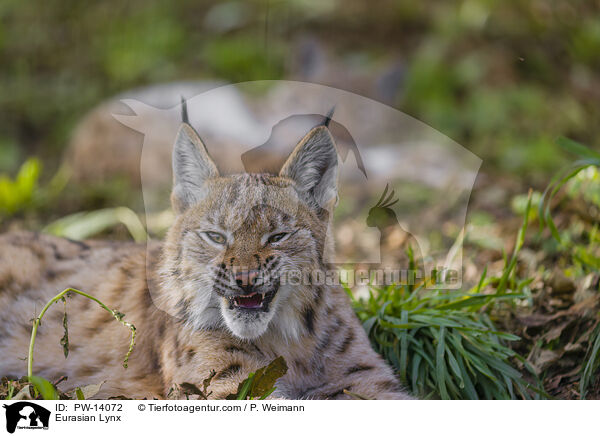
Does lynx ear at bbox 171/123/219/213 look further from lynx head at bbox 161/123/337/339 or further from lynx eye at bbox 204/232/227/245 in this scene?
lynx eye at bbox 204/232/227/245

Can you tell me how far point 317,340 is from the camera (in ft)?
11.3

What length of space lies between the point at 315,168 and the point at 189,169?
60 cm

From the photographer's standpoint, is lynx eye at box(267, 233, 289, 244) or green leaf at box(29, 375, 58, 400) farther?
lynx eye at box(267, 233, 289, 244)

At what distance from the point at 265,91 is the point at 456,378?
3.60 m

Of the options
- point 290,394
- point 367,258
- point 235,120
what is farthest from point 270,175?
point 235,120

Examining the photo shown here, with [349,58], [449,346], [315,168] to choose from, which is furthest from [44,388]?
[349,58]

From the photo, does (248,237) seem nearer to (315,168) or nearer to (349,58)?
(315,168)

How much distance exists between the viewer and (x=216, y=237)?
312cm

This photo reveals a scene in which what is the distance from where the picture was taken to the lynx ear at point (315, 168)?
3.17 meters
